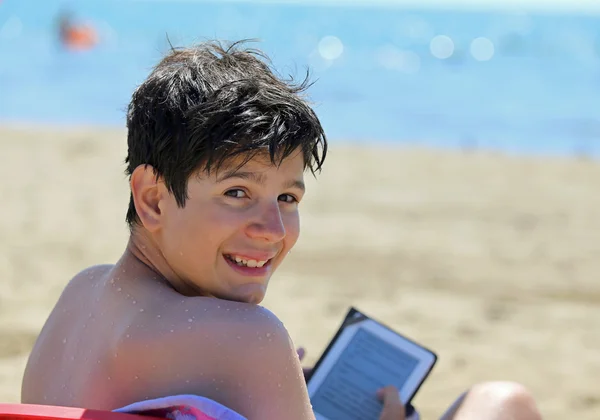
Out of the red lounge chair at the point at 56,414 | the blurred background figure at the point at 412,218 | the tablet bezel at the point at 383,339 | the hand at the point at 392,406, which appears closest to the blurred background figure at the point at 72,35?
the blurred background figure at the point at 412,218

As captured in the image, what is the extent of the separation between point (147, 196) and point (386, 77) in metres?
20.3

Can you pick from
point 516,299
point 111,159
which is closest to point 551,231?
point 516,299

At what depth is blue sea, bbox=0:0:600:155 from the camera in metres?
13.1

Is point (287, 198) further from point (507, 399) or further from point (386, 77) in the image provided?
point (386, 77)

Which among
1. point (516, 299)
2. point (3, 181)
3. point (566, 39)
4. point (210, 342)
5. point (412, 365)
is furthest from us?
point (566, 39)

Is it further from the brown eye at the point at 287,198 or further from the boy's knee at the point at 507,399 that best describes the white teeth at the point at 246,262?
the boy's knee at the point at 507,399

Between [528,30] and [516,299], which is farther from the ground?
[528,30]

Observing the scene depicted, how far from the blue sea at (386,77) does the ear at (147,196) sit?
1.14ft

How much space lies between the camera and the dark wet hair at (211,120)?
5.27ft

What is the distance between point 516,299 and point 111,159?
5.08 m

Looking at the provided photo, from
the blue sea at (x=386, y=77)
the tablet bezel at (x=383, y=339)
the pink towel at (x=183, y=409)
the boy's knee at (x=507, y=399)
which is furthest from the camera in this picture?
the blue sea at (x=386, y=77)

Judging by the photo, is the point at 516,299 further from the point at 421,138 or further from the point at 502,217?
the point at 421,138

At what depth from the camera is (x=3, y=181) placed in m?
7.69

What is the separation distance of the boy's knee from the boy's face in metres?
0.65
